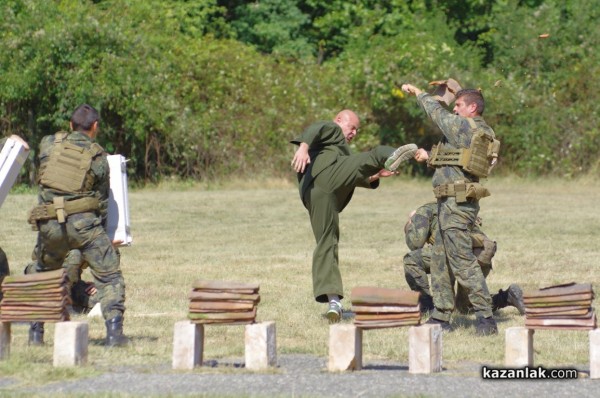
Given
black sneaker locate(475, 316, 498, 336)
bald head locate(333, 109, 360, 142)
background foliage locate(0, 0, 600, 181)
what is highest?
background foliage locate(0, 0, 600, 181)

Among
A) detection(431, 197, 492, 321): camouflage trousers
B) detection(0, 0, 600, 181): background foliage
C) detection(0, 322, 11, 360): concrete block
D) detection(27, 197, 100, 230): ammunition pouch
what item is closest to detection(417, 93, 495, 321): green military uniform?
detection(431, 197, 492, 321): camouflage trousers

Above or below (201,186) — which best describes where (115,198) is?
below

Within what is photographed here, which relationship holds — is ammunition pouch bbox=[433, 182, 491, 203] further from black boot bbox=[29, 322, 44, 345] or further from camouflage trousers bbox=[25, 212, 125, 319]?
black boot bbox=[29, 322, 44, 345]

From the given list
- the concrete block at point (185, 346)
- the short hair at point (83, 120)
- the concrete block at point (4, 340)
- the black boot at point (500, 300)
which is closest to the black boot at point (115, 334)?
the concrete block at point (4, 340)

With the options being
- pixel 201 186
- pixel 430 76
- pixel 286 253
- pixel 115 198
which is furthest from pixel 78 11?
pixel 115 198

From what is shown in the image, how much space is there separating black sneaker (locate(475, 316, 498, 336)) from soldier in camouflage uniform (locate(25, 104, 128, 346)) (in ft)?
9.30

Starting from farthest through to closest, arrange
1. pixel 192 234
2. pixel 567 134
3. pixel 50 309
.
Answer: pixel 567 134 < pixel 192 234 < pixel 50 309

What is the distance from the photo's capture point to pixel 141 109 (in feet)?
98.6

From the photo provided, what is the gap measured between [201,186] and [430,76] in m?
6.68

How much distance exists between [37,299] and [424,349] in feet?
8.40

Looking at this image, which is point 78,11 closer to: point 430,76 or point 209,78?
point 209,78

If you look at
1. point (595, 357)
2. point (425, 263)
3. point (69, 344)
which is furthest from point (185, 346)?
point (425, 263)

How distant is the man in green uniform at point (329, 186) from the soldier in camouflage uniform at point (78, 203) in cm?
197

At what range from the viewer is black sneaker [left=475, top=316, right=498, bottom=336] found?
10.7 meters
